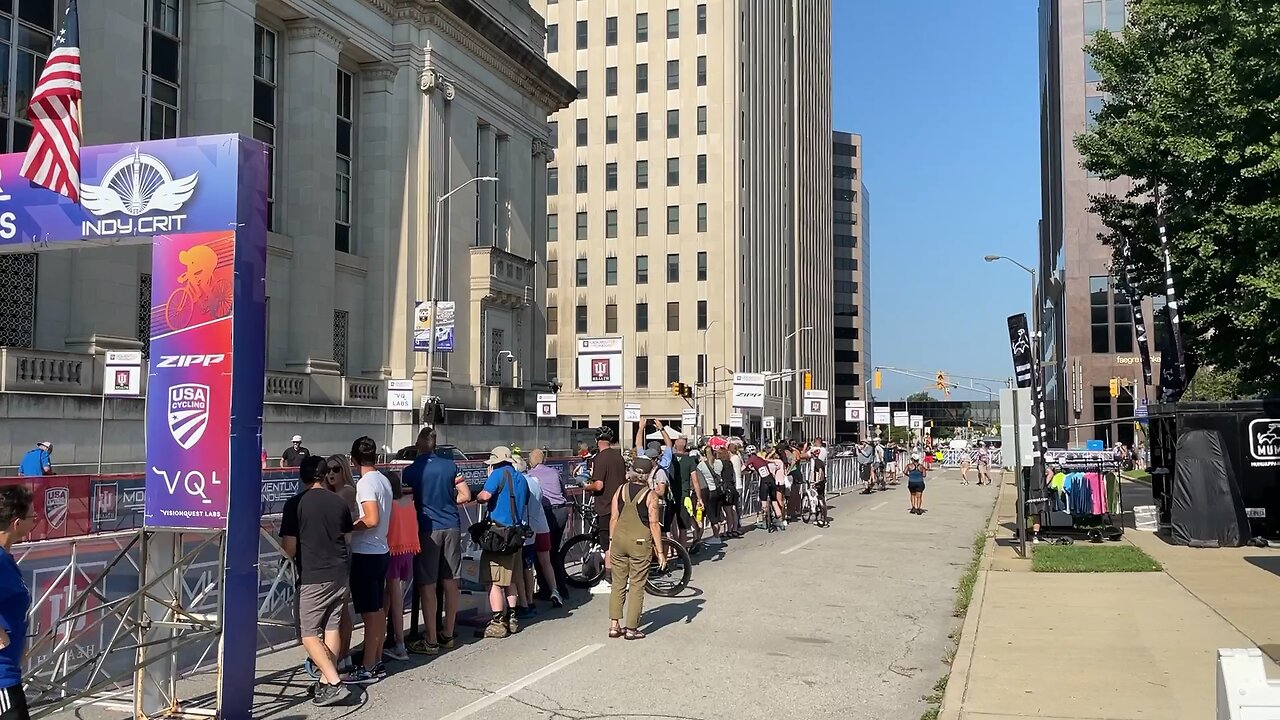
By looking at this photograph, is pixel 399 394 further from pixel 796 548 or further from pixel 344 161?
pixel 796 548

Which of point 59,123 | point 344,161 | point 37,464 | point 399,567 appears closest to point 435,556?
point 399,567

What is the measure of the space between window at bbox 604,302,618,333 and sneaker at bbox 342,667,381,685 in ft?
235

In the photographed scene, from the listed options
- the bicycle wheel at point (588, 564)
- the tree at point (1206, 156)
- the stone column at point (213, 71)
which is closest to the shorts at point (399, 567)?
the bicycle wheel at point (588, 564)

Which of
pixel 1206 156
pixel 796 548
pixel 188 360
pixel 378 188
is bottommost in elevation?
pixel 796 548

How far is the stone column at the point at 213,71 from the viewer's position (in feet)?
108

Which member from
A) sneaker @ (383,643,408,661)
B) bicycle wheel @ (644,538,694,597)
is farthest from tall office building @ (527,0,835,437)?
sneaker @ (383,643,408,661)

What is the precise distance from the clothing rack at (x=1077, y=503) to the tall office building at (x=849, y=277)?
114 metres

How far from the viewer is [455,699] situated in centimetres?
879

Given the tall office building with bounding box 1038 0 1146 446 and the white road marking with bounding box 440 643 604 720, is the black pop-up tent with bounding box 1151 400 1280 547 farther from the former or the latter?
the tall office building with bounding box 1038 0 1146 446

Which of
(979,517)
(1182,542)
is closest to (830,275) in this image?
(979,517)

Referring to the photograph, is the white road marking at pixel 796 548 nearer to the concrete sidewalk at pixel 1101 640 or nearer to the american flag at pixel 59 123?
the concrete sidewalk at pixel 1101 640

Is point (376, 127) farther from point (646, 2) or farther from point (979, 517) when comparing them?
point (646, 2)

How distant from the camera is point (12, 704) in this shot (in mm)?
4875

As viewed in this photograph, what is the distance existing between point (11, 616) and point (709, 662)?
6.57 metres
